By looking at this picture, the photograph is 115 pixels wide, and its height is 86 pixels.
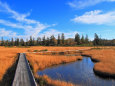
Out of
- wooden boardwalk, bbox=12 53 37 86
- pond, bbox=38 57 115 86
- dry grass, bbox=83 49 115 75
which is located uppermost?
wooden boardwalk, bbox=12 53 37 86

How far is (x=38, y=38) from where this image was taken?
10638 cm

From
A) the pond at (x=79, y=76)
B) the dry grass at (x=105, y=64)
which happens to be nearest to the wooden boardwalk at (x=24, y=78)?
the pond at (x=79, y=76)

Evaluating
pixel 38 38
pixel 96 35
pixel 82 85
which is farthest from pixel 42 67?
pixel 38 38

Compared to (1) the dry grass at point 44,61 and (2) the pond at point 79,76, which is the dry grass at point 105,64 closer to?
(2) the pond at point 79,76

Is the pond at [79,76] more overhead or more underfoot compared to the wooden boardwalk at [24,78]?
more underfoot

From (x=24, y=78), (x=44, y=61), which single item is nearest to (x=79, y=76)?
(x=24, y=78)

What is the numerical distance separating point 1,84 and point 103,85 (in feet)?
29.4

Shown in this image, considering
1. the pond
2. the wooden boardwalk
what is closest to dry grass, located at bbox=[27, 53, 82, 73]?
the pond

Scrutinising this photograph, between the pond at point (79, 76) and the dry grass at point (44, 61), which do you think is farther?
the dry grass at point (44, 61)

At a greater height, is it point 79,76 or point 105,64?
point 105,64

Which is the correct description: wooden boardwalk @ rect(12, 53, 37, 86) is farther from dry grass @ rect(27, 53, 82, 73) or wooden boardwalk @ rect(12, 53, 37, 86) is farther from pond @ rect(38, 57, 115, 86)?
dry grass @ rect(27, 53, 82, 73)

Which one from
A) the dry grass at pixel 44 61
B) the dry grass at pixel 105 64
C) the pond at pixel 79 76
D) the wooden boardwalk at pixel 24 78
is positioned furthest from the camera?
the dry grass at pixel 44 61

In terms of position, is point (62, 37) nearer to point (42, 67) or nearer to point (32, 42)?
point (32, 42)

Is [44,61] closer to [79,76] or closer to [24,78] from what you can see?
[79,76]
